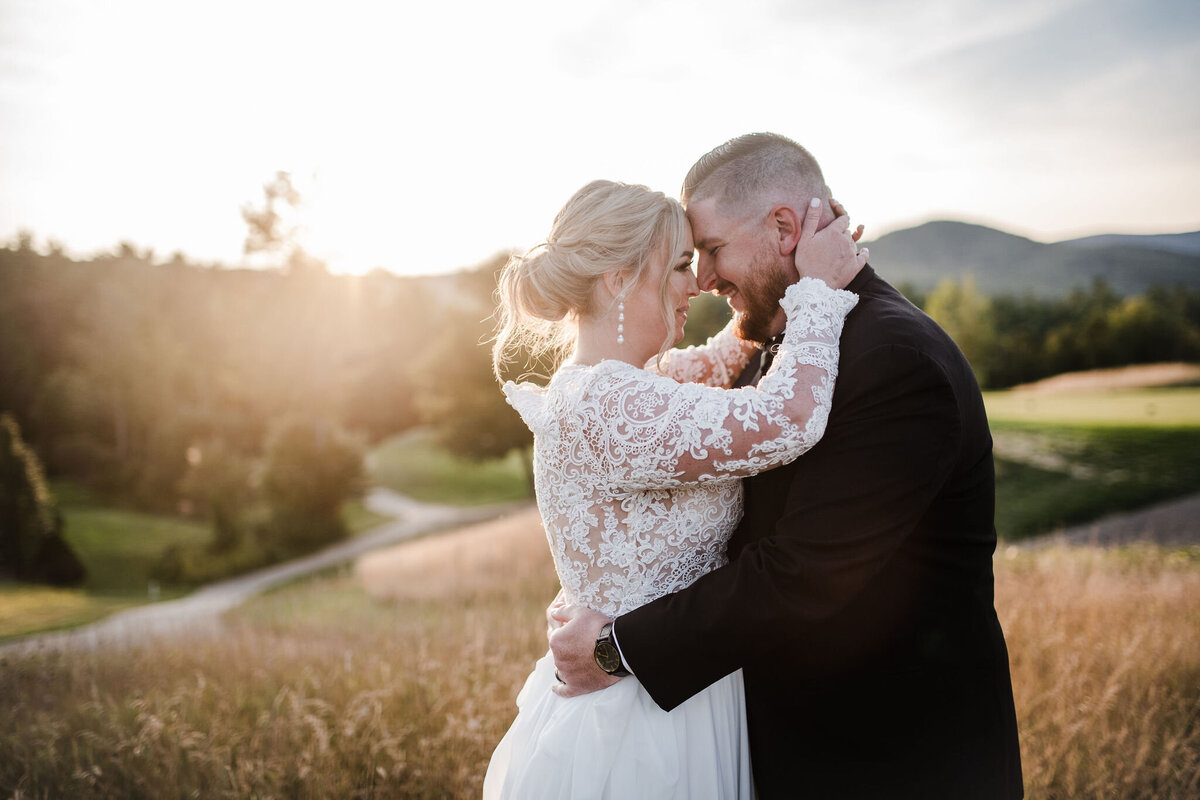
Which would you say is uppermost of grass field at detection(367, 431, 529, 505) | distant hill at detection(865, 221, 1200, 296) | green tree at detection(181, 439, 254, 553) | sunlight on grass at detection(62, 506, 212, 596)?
distant hill at detection(865, 221, 1200, 296)

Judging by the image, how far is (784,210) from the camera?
232 centimetres

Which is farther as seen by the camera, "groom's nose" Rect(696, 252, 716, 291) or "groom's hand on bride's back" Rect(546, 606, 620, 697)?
"groom's nose" Rect(696, 252, 716, 291)

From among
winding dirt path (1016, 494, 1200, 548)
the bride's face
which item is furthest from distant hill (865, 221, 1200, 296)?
the bride's face

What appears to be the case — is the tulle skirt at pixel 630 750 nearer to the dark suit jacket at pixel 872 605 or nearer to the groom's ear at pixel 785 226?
the dark suit jacket at pixel 872 605

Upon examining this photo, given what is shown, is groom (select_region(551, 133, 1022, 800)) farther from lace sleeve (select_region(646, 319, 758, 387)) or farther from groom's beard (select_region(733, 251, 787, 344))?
lace sleeve (select_region(646, 319, 758, 387))

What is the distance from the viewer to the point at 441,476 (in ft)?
135

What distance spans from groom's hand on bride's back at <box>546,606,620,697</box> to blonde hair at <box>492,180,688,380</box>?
921 mm

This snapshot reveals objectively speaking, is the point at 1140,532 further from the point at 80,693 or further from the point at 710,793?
the point at 80,693

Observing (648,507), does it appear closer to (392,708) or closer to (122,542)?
(392,708)

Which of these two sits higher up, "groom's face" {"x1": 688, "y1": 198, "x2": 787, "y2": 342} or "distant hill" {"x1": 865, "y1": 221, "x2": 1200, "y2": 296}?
"distant hill" {"x1": 865, "y1": 221, "x2": 1200, "y2": 296}

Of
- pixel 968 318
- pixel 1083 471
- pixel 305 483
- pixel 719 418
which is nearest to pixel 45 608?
pixel 305 483

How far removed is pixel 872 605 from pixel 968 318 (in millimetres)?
39529

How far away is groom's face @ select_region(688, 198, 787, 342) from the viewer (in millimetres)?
2381

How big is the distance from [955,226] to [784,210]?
108885 mm
